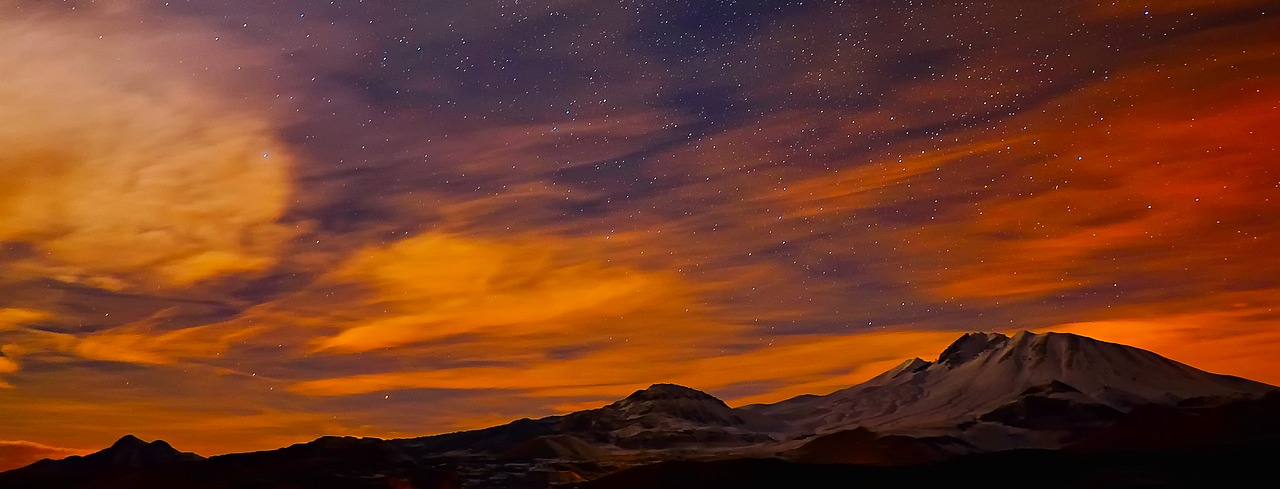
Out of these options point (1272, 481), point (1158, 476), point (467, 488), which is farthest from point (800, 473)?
point (467, 488)

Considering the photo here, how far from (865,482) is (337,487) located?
92.0 meters

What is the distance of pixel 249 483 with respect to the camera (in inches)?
5989

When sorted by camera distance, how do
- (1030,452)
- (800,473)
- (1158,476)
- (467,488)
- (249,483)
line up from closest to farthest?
1. (1158,476)
2. (800,473)
3. (1030,452)
4. (249,483)
5. (467,488)

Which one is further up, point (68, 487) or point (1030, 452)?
point (68, 487)

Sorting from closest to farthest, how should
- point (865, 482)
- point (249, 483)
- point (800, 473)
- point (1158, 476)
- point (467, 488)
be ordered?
point (1158, 476) → point (865, 482) → point (800, 473) → point (249, 483) → point (467, 488)

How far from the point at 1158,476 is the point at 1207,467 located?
7.43 metres

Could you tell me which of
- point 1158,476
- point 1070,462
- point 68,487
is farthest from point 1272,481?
point 68,487

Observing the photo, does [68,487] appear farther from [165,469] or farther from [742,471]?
[742,471]

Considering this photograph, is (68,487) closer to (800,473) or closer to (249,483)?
(249,483)

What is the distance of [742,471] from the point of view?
4402 inches

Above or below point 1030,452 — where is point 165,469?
above

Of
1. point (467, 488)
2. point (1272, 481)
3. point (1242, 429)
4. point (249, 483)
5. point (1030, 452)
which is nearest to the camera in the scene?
point (1272, 481)

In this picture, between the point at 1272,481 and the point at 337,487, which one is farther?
the point at 337,487

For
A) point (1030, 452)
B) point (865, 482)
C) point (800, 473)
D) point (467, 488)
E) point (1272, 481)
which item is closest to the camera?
point (1272, 481)
